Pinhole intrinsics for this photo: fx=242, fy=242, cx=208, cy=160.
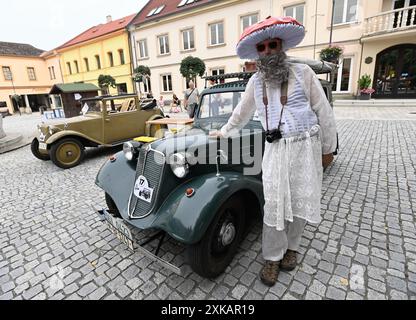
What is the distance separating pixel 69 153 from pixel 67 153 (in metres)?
0.04

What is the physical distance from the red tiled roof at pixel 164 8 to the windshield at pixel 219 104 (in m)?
17.6

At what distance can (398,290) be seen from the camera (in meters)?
1.99

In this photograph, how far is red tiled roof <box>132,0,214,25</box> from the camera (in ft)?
61.6

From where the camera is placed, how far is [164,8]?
2133 cm

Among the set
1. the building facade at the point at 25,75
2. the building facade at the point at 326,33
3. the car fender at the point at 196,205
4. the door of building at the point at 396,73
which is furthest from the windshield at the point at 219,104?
the building facade at the point at 25,75

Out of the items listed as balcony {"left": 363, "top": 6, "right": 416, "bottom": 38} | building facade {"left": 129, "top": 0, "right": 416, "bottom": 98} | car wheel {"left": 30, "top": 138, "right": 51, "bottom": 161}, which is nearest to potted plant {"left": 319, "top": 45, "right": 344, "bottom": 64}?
building facade {"left": 129, "top": 0, "right": 416, "bottom": 98}

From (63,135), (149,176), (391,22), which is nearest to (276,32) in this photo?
(149,176)

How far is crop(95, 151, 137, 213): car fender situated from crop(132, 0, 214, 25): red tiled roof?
18.7 m

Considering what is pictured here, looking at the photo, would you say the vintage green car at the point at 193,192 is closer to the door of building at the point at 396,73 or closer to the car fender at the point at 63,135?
the car fender at the point at 63,135

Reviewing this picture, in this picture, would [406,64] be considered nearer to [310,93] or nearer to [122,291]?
[310,93]

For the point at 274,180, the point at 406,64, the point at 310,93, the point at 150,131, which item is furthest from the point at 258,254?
the point at 406,64

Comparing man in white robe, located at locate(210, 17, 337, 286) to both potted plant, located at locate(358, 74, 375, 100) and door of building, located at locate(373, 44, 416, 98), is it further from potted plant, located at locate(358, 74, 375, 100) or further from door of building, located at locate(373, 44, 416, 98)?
door of building, located at locate(373, 44, 416, 98)

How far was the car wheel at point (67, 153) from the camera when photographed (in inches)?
219

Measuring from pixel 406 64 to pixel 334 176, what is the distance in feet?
43.7
